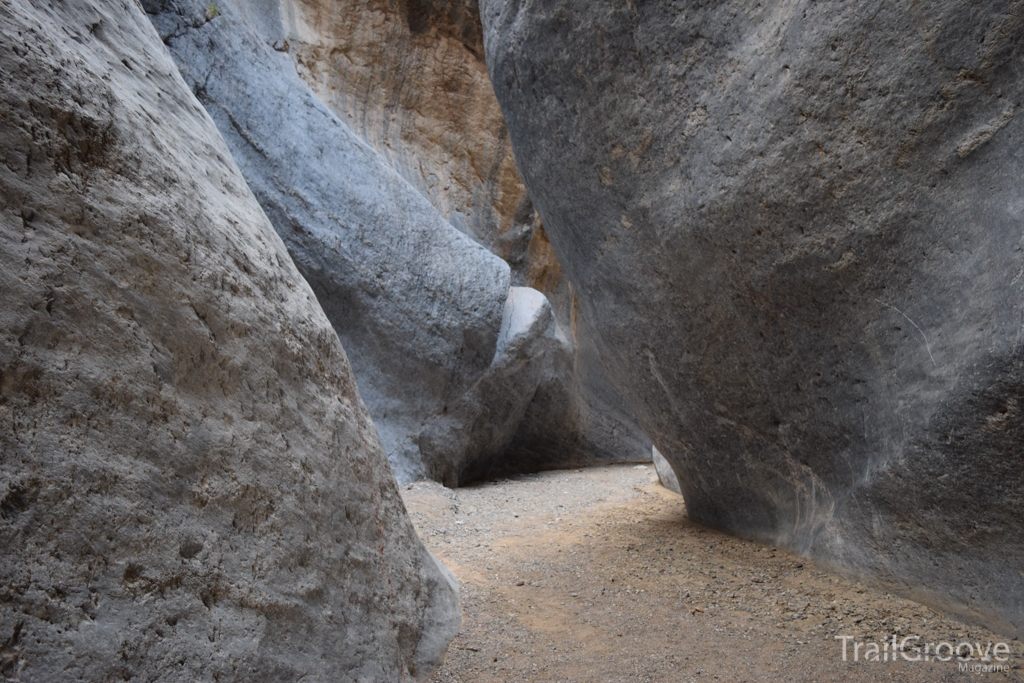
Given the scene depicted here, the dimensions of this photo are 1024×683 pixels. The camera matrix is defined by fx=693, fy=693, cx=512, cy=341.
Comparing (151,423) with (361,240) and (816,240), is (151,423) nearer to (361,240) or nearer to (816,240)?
(816,240)

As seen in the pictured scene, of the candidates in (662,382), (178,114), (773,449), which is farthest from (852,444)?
(178,114)

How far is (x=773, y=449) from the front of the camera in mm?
3266

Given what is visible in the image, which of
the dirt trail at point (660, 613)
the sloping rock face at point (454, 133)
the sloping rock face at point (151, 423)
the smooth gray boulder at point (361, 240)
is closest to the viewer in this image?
the sloping rock face at point (151, 423)

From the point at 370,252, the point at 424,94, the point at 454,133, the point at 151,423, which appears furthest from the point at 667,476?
the point at 424,94

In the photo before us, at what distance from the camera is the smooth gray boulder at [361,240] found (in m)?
5.80

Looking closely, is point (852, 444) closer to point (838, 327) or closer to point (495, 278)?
point (838, 327)

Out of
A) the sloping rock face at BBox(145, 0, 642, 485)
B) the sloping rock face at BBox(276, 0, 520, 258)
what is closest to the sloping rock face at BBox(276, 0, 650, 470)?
the sloping rock face at BBox(276, 0, 520, 258)

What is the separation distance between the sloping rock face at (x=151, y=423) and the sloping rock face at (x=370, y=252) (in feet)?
13.0

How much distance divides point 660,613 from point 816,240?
1577mm

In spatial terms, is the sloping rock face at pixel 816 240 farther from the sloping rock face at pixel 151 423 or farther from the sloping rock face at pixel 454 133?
the sloping rock face at pixel 454 133

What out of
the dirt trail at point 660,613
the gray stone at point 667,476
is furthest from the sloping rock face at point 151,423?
the gray stone at point 667,476

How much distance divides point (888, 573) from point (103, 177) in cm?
293

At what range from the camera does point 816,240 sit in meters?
2.63

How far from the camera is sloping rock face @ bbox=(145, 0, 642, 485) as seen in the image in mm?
5805
